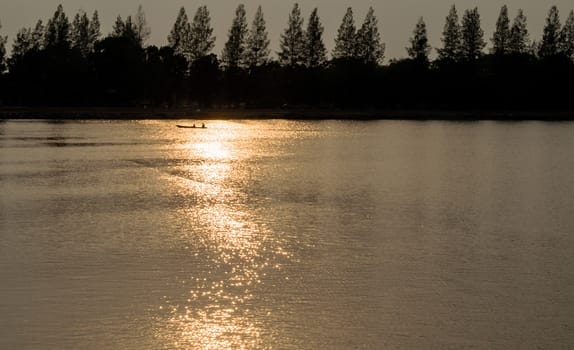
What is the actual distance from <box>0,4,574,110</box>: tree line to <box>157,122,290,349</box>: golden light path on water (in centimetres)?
6451

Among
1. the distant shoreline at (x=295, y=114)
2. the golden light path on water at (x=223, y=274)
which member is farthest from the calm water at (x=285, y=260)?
the distant shoreline at (x=295, y=114)

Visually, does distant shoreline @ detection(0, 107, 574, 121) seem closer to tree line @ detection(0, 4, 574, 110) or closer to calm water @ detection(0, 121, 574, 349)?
tree line @ detection(0, 4, 574, 110)

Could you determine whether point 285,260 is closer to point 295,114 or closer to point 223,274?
point 223,274

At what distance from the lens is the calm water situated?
9586 millimetres

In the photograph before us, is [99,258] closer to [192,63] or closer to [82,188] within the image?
[82,188]

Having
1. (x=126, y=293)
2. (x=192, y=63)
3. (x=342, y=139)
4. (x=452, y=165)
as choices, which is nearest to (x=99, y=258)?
(x=126, y=293)

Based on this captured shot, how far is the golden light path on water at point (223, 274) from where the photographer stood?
9.39 meters

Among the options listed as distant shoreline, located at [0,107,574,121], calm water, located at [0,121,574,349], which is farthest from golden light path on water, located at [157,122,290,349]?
distant shoreline, located at [0,107,574,121]

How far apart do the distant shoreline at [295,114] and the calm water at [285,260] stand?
57.5 m

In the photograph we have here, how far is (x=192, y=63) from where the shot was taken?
299ft

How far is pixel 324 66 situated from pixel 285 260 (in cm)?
7995

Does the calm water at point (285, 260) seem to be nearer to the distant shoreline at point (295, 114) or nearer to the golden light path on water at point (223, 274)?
the golden light path on water at point (223, 274)

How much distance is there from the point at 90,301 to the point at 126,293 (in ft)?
1.92

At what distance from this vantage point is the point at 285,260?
13.4 m
